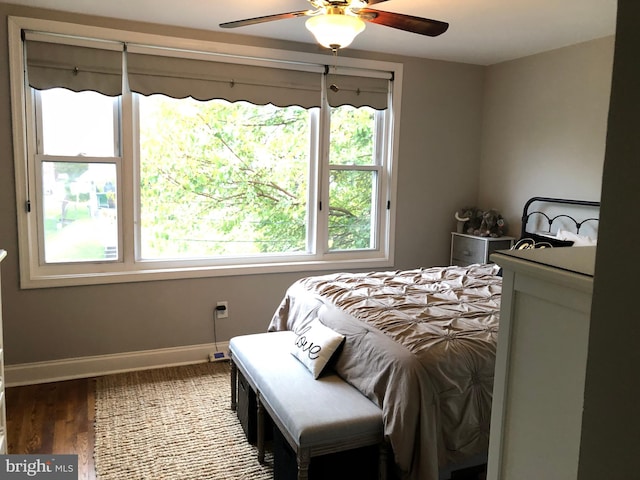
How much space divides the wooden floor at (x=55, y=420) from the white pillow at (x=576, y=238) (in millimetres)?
3150

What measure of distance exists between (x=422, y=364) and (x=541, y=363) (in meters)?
0.95

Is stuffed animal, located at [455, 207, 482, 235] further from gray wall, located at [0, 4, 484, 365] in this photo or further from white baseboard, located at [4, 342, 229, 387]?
white baseboard, located at [4, 342, 229, 387]

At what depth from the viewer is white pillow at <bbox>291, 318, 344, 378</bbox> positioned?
2.41 m

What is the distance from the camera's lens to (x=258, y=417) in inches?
99.0

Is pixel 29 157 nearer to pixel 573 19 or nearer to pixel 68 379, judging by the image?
pixel 68 379

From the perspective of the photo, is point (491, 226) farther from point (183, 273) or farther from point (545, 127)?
point (183, 273)

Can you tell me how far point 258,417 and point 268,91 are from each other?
2.32 metres

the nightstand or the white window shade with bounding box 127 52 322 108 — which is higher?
the white window shade with bounding box 127 52 322 108

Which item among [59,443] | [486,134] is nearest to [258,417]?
[59,443]

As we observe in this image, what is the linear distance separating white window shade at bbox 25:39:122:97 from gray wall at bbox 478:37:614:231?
3007 millimetres

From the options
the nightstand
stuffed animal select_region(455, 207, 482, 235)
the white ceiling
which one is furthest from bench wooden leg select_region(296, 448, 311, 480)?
stuffed animal select_region(455, 207, 482, 235)

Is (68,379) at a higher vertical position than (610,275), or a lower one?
lower

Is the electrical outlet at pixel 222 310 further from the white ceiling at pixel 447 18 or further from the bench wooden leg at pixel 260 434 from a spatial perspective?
the white ceiling at pixel 447 18

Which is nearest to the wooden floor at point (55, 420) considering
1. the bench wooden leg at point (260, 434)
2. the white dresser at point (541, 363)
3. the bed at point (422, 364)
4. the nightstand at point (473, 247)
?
the bench wooden leg at point (260, 434)
